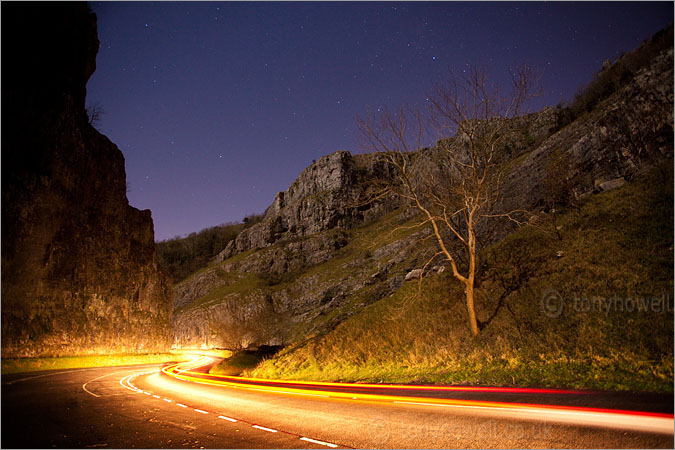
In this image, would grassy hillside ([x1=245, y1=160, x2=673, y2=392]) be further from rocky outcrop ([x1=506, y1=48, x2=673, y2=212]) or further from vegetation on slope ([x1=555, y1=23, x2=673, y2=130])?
vegetation on slope ([x1=555, y1=23, x2=673, y2=130])

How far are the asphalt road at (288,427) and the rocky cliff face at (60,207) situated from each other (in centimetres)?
2025

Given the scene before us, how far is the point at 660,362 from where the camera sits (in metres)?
9.50


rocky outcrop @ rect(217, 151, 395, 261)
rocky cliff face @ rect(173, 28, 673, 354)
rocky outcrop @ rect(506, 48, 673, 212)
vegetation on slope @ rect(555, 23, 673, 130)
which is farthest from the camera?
rocky outcrop @ rect(217, 151, 395, 261)

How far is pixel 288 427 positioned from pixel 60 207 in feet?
106

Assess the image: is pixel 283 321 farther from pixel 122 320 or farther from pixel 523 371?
pixel 523 371

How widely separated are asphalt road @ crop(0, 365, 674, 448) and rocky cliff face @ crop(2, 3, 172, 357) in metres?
20.2

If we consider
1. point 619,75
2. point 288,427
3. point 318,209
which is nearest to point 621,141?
point 619,75

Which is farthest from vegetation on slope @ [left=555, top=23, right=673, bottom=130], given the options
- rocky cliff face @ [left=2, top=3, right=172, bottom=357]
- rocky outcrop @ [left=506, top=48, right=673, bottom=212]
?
rocky cliff face @ [left=2, top=3, right=172, bottom=357]

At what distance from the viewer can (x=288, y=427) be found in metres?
7.14

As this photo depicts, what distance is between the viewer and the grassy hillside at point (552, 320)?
1095 cm

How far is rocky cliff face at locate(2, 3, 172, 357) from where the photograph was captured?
2573cm

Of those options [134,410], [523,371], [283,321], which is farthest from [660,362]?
[283,321]

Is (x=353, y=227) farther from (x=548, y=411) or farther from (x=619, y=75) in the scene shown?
(x=548, y=411)

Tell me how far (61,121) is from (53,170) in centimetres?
442
